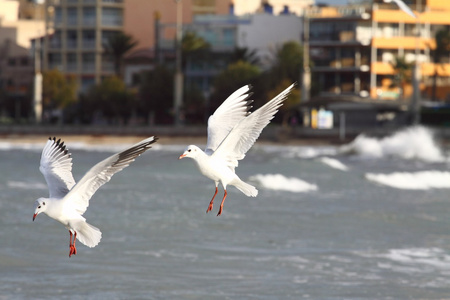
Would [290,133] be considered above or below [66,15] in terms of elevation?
below

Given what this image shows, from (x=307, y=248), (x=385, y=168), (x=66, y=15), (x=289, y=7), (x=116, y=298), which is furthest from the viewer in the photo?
(x=289, y=7)

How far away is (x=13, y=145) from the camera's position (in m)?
113

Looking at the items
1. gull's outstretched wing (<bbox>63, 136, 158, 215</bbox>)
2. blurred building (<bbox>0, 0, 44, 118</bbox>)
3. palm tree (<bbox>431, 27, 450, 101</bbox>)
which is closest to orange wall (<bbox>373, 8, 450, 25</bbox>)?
palm tree (<bbox>431, 27, 450, 101</bbox>)

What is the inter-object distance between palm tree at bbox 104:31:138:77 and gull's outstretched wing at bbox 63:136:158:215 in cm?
13651

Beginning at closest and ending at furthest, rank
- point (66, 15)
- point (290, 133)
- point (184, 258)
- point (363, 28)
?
point (184, 258) < point (290, 133) < point (363, 28) < point (66, 15)

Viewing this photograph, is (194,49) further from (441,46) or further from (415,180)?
(415,180)

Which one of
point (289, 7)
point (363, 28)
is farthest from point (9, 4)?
point (363, 28)

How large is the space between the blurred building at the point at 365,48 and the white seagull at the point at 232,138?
12150 cm

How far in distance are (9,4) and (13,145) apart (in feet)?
173

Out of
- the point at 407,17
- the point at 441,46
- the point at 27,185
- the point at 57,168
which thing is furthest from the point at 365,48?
the point at 57,168

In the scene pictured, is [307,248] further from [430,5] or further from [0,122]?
[430,5]

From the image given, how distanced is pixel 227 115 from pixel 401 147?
94.9 m

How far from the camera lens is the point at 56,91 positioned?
127 metres

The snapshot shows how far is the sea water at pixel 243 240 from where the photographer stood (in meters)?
32.7
